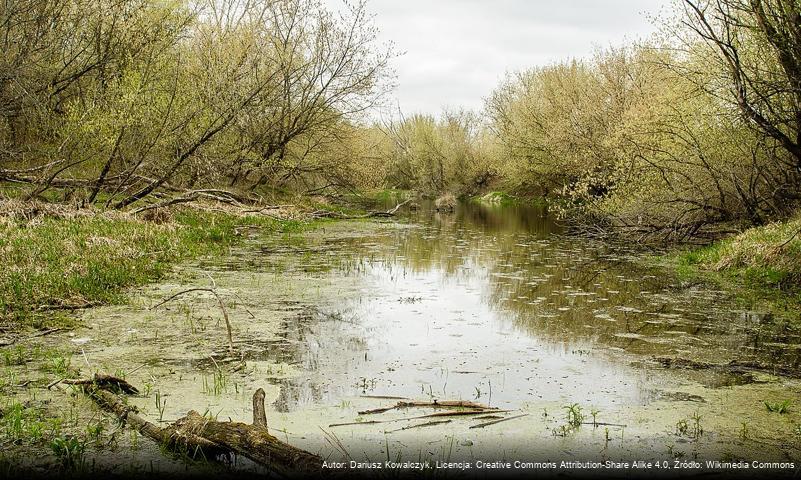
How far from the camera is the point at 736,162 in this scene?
16.1 metres

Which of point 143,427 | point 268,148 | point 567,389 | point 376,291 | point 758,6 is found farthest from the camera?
point 268,148

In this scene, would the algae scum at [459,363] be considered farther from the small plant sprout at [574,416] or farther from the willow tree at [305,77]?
the willow tree at [305,77]

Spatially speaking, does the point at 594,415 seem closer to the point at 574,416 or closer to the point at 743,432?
the point at 574,416

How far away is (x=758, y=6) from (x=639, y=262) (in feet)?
22.5

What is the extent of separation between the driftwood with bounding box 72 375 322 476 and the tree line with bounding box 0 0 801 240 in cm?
792

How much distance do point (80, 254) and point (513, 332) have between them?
688 centimetres

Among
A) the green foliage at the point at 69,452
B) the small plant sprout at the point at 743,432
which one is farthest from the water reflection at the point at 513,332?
the green foliage at the point at 69,452

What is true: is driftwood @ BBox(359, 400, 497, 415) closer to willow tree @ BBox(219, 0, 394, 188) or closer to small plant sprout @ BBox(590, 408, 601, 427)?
small plant sprout @ BBox(590, 408, 601, 427)

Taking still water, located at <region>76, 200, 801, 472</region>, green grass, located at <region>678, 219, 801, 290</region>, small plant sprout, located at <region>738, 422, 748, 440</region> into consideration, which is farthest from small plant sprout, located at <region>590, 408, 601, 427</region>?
green grass, located at <region>678, 219, 801, 290</region>

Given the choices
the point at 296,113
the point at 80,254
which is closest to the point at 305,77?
the point at 296,113

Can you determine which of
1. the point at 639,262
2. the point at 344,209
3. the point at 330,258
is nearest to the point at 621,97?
the point at 344,209

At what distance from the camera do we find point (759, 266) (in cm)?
1245

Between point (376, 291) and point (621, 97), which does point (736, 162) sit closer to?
point (376, 291)

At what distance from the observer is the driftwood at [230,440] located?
4.07 m
